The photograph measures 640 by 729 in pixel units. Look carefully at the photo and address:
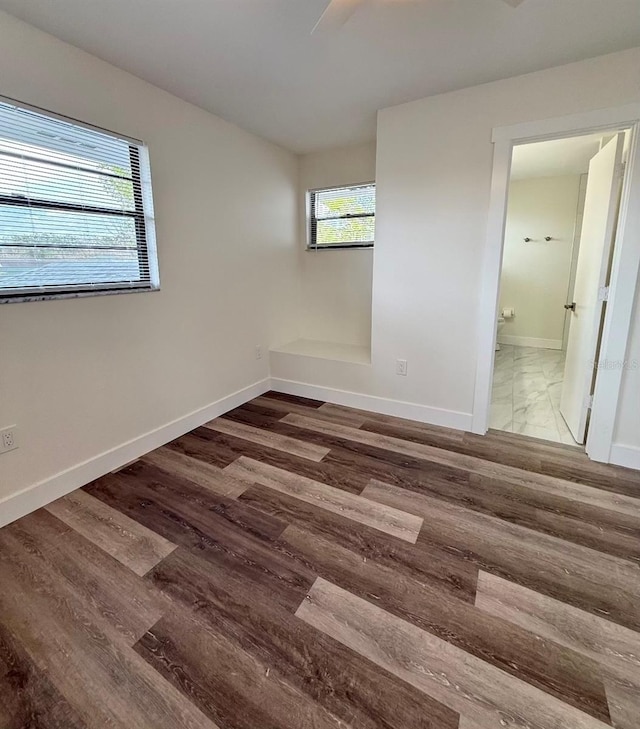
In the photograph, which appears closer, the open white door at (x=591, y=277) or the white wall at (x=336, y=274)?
the open white door at (x=591, y=277)

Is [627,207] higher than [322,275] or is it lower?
higher

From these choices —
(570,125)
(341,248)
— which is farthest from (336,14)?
(341,248)

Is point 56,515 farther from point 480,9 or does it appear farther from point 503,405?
point 503,405

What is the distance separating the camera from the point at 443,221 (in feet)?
8.64

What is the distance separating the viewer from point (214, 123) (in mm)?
2756

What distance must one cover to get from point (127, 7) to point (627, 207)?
277cm

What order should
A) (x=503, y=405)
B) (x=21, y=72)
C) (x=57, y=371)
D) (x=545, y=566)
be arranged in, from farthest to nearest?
(x=503, y=405) → (x=57, y=371) → (x=21, y=72) → (x=545, y=566)

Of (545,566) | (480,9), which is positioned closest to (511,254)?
(480,9)

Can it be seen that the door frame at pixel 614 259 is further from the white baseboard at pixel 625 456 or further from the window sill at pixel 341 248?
the window sill at pixel 341 248

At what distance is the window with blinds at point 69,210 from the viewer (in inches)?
69.1

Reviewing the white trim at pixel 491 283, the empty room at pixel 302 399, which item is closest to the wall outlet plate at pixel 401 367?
the empty room at pixel 302 399

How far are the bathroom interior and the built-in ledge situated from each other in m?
1.39

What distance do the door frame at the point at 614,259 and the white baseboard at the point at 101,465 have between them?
2196mm

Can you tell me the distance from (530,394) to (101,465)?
147 inches
